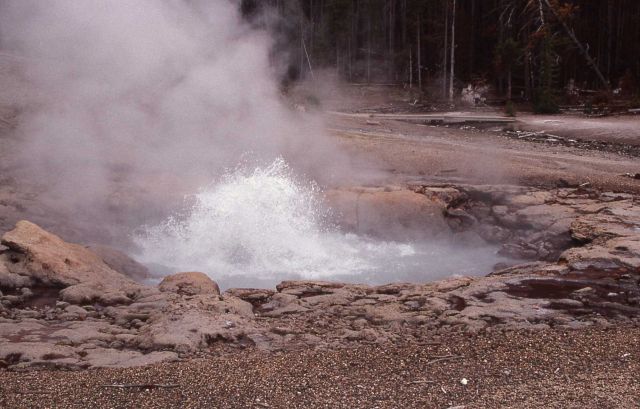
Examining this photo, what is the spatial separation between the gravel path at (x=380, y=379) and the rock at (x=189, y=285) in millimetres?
1149

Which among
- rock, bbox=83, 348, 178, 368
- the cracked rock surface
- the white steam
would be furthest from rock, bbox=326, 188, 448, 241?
rock, bbox=83, 348, 178, 368

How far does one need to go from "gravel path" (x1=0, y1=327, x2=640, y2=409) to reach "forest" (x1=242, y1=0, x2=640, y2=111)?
781 cm

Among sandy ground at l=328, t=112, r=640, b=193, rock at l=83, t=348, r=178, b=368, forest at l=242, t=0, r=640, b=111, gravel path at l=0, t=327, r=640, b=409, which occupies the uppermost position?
forest at l=242, t=0, r=640, b=111

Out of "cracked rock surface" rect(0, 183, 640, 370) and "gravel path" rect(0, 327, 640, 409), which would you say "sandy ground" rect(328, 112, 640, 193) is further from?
"gravel path" rect(0, 327, 640, 409)

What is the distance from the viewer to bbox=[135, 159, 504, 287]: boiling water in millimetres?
5629

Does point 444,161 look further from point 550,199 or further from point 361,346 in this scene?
point 361,346

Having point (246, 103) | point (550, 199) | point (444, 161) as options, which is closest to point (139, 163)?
point (246, 103)

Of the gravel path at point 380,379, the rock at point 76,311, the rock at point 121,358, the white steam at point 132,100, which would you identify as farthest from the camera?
the white steam at point 132,100

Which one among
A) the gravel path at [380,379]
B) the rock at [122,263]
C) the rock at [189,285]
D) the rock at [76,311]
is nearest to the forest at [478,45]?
the rock at [122,263]

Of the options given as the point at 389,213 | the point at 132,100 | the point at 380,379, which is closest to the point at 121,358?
the point at 380,379

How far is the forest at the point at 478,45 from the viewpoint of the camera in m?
15.7

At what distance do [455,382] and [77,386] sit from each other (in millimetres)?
1854

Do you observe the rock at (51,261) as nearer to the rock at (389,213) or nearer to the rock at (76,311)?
the rock at (76,311)

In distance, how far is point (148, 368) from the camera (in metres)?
3.11
